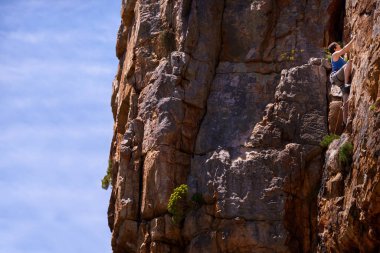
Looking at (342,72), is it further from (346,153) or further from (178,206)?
(178,206)

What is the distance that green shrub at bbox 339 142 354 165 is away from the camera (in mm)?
30141

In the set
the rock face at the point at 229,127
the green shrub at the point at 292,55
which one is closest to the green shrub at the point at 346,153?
the rock face at the point at 229,127

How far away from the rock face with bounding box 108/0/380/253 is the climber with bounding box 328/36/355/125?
42.3 inches

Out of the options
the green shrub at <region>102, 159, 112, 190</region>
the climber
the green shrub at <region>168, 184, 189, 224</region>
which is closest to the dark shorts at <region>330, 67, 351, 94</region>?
the climber

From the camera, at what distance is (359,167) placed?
29.0 meters

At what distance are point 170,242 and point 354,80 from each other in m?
7.68

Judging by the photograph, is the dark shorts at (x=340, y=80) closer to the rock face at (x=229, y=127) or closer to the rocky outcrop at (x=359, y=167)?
the rocky outcrop at (x=359, y=167)

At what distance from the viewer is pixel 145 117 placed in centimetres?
3497

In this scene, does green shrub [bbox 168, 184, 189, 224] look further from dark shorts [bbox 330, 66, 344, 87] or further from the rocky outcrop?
dark shorts [bbox 330, 66, 344, 87]

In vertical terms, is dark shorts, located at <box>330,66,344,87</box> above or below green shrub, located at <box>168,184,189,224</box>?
above

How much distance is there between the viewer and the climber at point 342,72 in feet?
104

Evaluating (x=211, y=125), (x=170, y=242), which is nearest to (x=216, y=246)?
(x=170, y=242)

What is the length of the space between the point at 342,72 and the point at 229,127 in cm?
412


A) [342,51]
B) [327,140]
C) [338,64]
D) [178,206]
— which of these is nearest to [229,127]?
[178,206]
